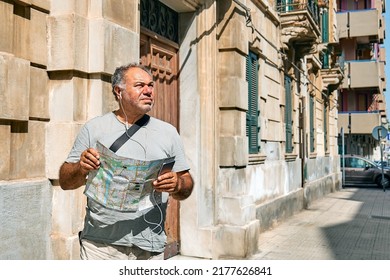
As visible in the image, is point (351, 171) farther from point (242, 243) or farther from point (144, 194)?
point (144, 194)

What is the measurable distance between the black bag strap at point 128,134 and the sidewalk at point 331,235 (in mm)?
5080

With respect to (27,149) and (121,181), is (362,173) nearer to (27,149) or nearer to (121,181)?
(27,149)

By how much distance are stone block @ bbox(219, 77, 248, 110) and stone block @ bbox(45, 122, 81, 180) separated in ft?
12.4

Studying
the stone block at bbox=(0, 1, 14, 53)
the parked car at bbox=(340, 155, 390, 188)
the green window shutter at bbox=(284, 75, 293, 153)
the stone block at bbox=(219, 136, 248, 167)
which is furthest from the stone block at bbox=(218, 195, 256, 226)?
the parked car at bbox=(340, 155, 390, 188)

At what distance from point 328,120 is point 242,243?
47.4 feet

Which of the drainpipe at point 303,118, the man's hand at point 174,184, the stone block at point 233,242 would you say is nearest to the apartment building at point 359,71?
the drainpipe at point 303,118

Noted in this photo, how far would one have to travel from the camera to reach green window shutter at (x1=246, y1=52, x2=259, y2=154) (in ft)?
30.4

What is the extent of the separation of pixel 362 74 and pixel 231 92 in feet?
91.4

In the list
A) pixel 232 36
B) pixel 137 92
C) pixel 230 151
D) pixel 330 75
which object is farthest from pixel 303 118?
pixel 137 92

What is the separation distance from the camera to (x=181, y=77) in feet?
23.6

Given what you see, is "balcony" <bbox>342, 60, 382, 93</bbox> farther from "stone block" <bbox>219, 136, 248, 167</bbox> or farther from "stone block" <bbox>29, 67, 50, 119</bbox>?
"stone block" <bbox>29, 67, 50, 119</bbox>

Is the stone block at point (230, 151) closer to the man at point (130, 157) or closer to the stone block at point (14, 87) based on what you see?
the stone block at point (14, 87)
